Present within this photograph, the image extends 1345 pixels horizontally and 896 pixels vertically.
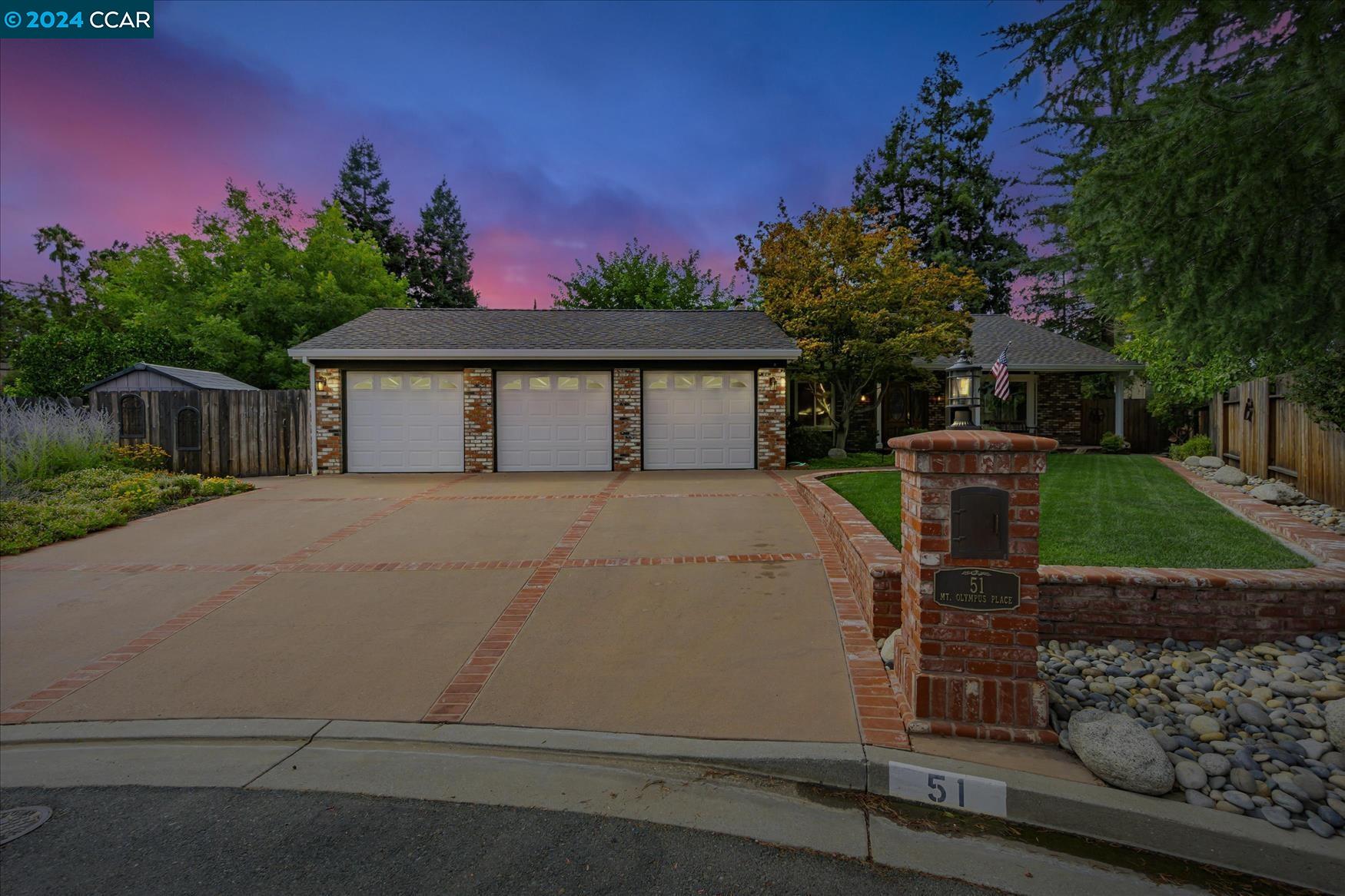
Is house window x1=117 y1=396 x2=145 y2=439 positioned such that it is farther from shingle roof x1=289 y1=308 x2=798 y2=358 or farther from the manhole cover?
the manhole cover

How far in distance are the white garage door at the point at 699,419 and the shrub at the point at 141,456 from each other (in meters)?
9.96

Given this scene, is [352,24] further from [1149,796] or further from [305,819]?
[1149,796]

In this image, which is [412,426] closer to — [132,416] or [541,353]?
[541,353]

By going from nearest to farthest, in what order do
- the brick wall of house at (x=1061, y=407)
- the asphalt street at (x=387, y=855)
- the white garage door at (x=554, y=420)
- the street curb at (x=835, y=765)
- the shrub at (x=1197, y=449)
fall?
the asphalt street at (x=387, y=855)
the street curb at (x=835, y=765)
the shrub at (x=1197, y=449)
the white garage door at (x=554, y=420)
the brick wall of house at (x=1061, y=407)

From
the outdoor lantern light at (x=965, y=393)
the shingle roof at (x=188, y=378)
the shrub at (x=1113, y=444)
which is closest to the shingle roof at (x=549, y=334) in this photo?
the shingle roof at (x=188, y=378)

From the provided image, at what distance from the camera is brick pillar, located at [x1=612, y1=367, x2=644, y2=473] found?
517 inches

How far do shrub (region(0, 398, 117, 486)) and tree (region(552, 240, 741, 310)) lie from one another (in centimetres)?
1975

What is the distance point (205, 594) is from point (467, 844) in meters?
4.51

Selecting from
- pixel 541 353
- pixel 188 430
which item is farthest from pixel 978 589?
pixel 188 430

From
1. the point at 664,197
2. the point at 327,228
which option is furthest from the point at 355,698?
the point at 327,228

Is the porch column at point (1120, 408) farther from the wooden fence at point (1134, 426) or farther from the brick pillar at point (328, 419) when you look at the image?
the brick pillar at point (328, 419)

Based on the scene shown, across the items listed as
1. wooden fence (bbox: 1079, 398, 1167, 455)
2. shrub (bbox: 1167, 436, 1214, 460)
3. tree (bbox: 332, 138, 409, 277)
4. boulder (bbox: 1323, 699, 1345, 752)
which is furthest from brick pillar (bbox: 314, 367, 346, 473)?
tree (bbox: 332, 138, 409, 277)

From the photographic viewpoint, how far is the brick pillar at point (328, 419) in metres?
12.9

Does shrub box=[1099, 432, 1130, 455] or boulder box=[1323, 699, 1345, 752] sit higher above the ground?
shrub box=[1099, 432, 1130, 455]
